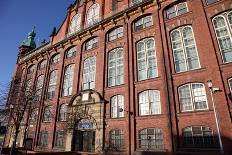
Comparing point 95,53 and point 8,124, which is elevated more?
point 95,53

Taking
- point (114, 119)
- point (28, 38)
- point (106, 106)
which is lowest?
point (114, 119)

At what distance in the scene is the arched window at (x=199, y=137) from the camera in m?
13.9

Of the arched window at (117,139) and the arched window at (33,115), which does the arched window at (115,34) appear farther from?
the arched window at (33,115)

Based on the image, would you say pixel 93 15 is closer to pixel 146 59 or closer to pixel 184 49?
pixel 146 59

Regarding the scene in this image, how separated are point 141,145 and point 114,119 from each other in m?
3.74

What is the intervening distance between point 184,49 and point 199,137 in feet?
25.5

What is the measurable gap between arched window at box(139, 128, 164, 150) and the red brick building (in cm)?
8

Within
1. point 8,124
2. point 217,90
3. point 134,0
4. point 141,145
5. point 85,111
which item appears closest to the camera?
point 217,90

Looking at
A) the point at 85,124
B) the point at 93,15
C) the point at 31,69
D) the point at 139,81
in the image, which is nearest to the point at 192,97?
the point at 139,81

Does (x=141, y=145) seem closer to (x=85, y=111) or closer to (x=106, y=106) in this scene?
(x=106, y=106)

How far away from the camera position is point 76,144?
21531 millimetres

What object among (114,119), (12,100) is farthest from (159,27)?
(12,100)

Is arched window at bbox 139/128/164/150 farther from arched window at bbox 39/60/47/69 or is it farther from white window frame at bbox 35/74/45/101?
arched window at bbox 39/60/47/69

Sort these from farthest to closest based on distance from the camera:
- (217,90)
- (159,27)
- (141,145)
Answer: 1. (159,27)
2. (141,145)
3. (217,90)
